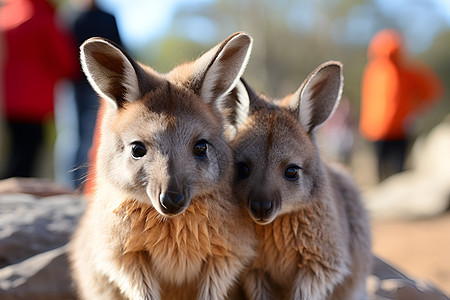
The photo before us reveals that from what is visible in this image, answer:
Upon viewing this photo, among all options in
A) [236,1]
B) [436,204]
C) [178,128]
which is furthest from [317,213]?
[236,1]

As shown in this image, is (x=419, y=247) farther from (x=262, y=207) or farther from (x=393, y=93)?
(x=262, y=207)

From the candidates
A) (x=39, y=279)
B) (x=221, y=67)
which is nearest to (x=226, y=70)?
(x=221, y=67)

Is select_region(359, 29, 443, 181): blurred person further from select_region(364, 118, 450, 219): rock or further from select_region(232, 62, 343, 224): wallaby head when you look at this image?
select_region(232, 62, 343, 224): wallaby head

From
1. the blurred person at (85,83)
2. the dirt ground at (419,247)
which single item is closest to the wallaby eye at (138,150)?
the dirt ground at (419,247)

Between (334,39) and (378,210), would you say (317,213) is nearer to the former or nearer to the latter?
(378,210)

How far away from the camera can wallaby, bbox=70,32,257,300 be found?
2893mm

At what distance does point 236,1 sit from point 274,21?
2533 millimetres

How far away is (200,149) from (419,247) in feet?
18.2

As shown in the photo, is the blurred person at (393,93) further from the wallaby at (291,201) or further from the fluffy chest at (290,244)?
the fluffy chest at (290,244)

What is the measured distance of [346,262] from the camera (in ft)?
11.4

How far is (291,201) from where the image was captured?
3281 mm

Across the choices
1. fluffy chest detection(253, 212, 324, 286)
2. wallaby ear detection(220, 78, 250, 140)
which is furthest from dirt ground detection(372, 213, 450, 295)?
wallaby ear detection(220, 78, 250, 140)

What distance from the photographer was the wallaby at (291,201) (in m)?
3.29

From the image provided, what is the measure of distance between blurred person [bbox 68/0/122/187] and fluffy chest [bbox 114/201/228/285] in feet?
13.0
